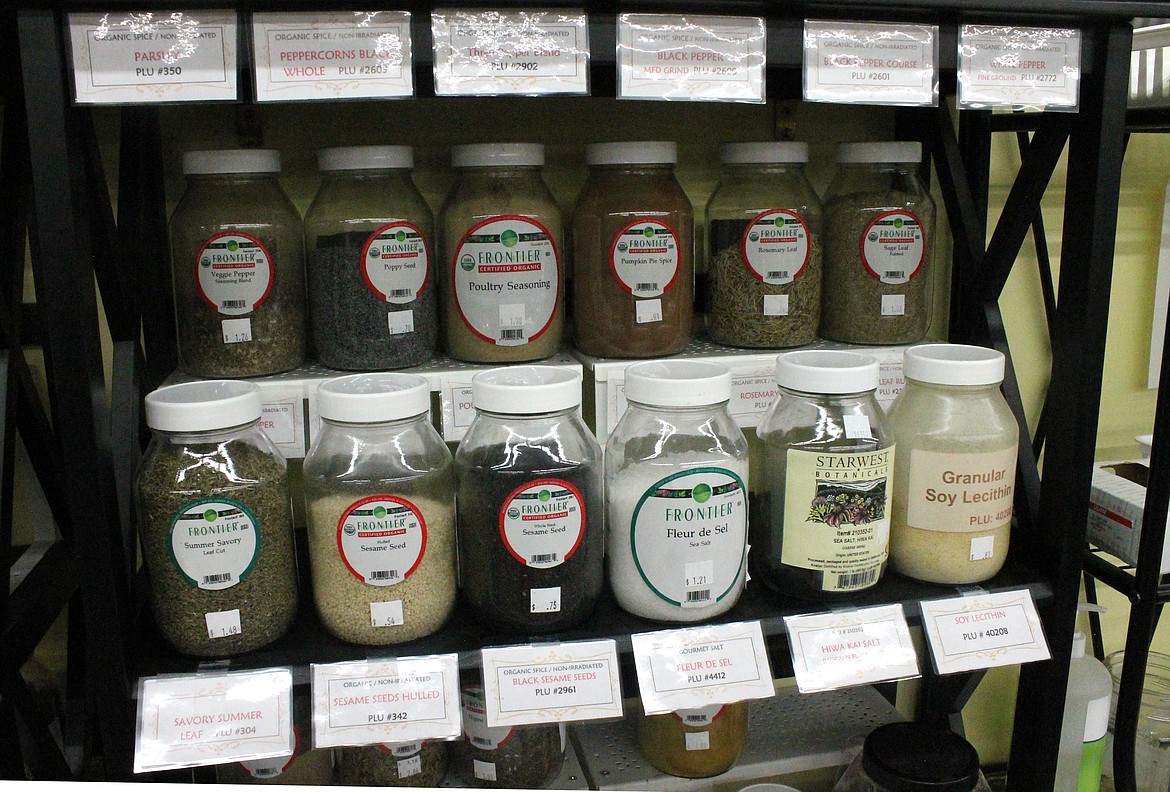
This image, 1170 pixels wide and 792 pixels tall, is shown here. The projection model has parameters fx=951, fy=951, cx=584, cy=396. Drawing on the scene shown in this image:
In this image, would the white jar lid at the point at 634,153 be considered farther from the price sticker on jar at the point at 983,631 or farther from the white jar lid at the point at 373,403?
the price sticker on jar at the point at 983,631

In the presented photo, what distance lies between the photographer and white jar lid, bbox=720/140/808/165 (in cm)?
113

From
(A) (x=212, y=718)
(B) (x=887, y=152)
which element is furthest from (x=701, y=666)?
(B) (x=887, y=152)

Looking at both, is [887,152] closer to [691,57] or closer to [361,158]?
[691,57]

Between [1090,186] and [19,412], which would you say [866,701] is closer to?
[1090,186]

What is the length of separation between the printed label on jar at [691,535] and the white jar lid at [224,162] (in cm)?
55

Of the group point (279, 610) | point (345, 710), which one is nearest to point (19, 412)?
point (279, 610)

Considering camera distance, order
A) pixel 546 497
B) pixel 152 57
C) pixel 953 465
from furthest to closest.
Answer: pixel 953 465 → pixel 546 497 → pixel 152 57

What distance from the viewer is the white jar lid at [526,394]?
851 millimetres

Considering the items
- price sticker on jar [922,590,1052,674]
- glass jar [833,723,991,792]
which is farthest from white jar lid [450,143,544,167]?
glass jar [833,723,991,792]

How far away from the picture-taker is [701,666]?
913 millimetres

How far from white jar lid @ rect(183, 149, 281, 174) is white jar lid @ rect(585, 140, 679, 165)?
370 millimetres

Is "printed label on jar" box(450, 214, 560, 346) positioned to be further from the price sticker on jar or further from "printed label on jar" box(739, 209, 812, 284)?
the price sticker on jar

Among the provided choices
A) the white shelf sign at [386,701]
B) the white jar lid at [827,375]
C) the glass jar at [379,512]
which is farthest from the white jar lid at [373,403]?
the white jar lid at [827,375]

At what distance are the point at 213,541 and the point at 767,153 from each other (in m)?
0.74
